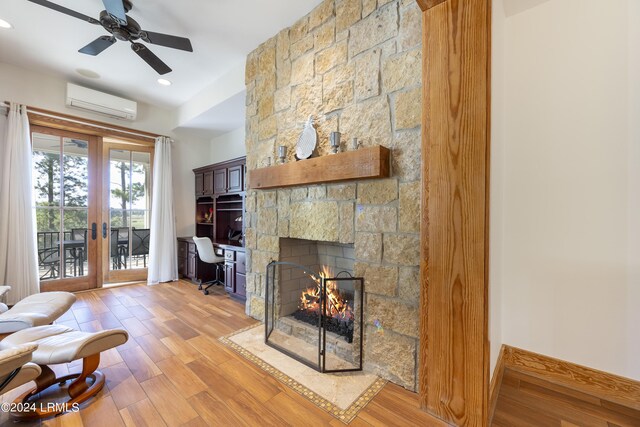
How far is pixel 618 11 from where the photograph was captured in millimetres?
1601

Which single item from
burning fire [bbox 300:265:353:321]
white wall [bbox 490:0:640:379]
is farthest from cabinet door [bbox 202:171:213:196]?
white wall [bbox 490:0:640:379]

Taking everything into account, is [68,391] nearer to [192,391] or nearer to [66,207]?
[192,391]

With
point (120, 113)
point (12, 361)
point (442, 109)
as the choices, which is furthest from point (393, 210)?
point (120, 113)

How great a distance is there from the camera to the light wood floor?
1.43 metres

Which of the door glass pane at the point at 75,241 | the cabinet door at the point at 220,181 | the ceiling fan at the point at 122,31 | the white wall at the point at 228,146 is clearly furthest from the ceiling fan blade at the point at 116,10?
the door glass pane at the point at 75,241

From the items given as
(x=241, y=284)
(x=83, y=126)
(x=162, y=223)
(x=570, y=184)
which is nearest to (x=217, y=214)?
(x=162, y=223)

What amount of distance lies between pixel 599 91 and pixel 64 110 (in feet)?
18.6

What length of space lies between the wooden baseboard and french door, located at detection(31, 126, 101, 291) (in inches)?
197

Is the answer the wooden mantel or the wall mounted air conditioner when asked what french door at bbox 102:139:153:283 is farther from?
the wooden mantel

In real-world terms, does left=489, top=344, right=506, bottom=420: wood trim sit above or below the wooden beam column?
below

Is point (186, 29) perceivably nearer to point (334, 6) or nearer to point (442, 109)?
point (334, 6)

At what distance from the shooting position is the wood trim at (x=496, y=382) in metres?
1.50

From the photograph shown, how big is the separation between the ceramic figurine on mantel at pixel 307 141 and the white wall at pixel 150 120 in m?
3.47

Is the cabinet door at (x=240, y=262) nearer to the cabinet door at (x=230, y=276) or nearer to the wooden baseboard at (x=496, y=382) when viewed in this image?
the cabinet door at (x=230, y=276)
